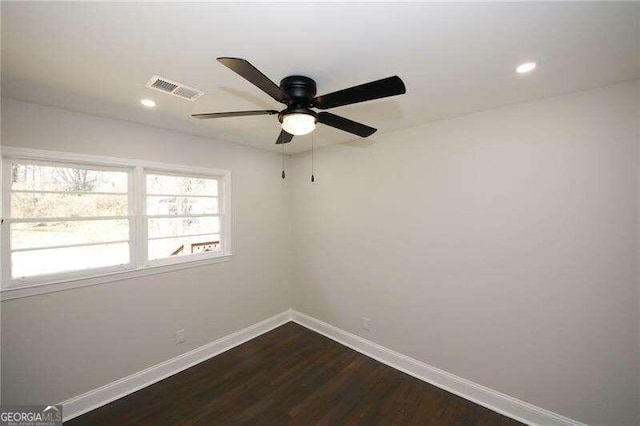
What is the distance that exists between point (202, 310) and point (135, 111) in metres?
2.14

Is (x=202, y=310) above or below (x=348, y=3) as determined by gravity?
below

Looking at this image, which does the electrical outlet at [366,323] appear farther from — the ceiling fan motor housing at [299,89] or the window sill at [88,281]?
the ceiling fan motor housing at [299,89]

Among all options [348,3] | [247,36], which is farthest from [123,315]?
[348,3]

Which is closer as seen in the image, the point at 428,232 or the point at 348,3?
the point at 348,3

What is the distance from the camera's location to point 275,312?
369cm

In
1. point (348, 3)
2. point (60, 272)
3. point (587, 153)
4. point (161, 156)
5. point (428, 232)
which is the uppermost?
point (348, 3)

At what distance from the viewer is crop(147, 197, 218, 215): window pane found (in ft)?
8.79

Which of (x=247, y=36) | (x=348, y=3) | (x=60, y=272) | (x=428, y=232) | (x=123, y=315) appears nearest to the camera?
(x=348, y=3)

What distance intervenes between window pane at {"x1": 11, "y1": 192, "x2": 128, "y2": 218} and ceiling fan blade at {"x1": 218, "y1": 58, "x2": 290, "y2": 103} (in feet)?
6.77

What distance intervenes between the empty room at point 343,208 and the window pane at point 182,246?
0.03m

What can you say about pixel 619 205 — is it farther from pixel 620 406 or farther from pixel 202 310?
pixel 202 310

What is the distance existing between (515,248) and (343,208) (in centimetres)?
179

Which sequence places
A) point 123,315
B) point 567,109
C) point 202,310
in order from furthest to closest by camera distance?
point 202,310 < point 123,315 < point 567,109

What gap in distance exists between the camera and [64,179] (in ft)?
7.16
